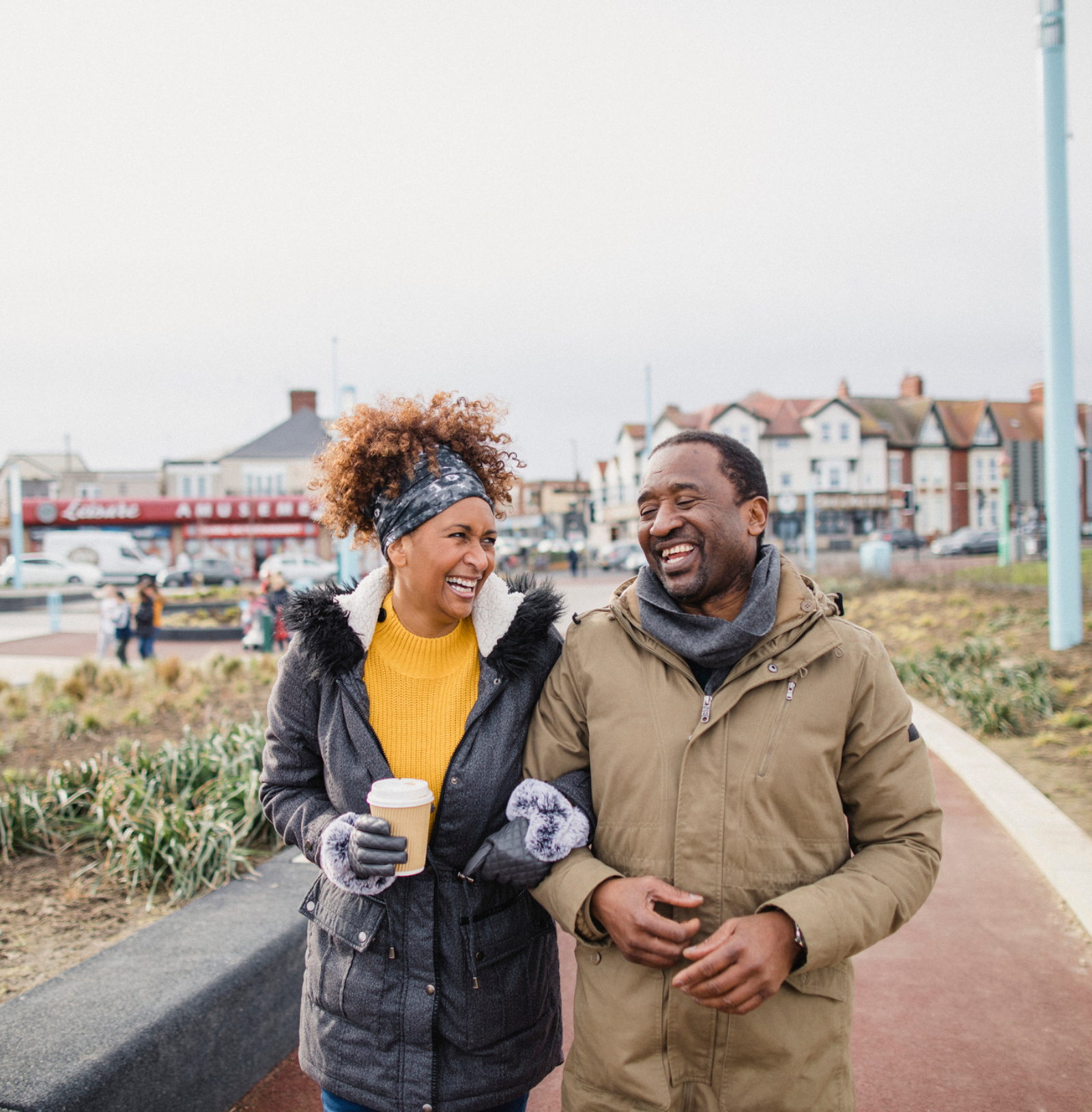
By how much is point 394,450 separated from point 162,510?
1881 inches

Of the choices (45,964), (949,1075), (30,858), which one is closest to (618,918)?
(949,1075)

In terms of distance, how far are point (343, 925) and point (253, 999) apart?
1.25 metres

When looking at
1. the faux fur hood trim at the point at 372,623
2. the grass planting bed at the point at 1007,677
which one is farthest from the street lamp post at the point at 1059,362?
the faux fur hood trim at the point at 372,623

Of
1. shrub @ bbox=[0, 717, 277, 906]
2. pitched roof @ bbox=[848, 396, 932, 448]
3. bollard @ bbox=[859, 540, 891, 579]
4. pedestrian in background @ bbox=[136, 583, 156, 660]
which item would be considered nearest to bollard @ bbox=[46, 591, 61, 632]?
pedestrian in background @ bbox=[136, 583, 156, 660]

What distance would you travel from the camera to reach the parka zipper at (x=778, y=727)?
5.88ft

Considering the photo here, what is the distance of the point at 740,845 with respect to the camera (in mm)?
1797

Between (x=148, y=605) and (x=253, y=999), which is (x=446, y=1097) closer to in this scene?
(x=253, y=999)

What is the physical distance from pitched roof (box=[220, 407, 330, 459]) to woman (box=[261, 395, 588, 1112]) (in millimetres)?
51165

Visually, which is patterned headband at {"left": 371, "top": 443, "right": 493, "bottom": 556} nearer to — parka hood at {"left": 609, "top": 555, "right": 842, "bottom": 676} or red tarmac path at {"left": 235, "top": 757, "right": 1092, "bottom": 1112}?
parka hood at {"left": 609, "top": 555, "right": 842, "bottom": 676}

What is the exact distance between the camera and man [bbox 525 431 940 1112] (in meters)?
1.78

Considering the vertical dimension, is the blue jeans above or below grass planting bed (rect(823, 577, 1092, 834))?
above

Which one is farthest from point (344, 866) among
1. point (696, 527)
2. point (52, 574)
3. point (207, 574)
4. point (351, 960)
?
point (52, 574)

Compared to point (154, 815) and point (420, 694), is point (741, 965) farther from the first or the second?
point (154, 815)

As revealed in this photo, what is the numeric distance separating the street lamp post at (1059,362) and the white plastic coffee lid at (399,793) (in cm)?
888
